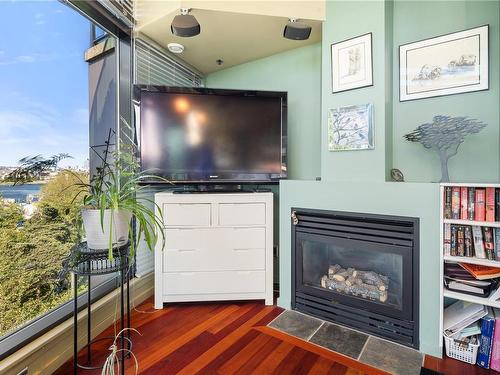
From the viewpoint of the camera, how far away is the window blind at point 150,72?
2199 millimetres

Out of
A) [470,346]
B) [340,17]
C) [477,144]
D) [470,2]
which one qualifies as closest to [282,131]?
[340,17]

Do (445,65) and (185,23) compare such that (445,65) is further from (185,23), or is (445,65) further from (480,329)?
(185,23)

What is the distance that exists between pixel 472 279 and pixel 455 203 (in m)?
0.45

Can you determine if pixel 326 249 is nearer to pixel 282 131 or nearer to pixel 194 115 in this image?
pixel 282 131

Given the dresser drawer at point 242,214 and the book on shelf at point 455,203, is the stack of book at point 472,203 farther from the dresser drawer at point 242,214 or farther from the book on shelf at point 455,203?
the dresser drawer at point 242,214

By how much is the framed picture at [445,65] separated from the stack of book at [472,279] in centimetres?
111

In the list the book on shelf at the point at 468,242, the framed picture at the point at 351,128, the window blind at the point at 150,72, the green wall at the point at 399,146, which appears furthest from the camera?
the window blind at the point at 150,72

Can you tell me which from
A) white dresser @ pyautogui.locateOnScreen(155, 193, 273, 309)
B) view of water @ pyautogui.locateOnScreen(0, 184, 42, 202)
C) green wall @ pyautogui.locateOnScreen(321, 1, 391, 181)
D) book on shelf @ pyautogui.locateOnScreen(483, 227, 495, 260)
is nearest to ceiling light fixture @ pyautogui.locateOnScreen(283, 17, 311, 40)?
green wall @ pyautogui.locateOnScreen(321, 1, 391, 181)

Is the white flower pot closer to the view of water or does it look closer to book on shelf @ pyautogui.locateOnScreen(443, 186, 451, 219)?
the view of water

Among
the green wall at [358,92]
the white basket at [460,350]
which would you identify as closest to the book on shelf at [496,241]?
the white basket at [460,350]

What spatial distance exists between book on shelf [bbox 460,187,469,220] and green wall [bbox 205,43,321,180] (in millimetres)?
1093

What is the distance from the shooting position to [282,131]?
2.22m

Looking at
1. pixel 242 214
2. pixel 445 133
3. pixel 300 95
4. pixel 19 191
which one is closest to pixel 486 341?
pixel 445 133

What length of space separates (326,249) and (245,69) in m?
1.94
